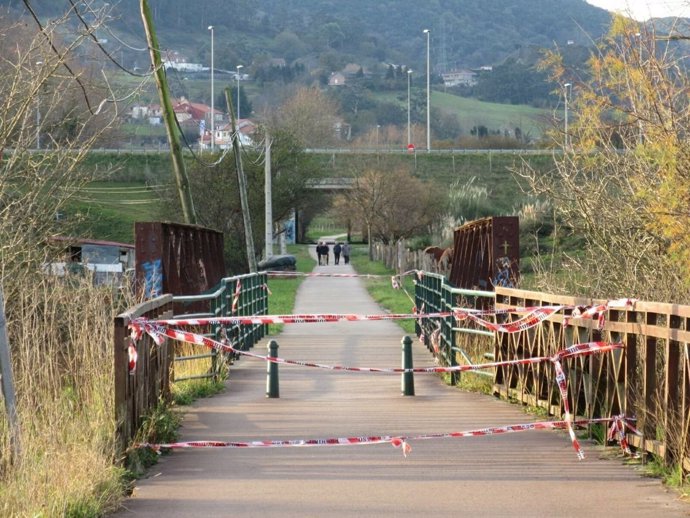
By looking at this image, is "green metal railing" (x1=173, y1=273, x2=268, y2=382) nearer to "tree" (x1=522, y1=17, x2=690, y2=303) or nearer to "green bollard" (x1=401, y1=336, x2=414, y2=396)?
"green bollard" (x1=401, y1=336, x2=414, y2=396)

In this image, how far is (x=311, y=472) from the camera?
9.28 meters

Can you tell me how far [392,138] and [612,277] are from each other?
498 feet

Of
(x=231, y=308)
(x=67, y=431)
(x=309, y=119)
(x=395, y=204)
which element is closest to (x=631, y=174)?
(x=231, y=308)

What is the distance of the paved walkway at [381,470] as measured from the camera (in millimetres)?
8078

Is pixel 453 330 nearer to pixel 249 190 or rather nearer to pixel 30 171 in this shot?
pixel 30 171

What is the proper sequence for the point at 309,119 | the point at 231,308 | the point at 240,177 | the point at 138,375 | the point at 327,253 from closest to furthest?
the point at 138,375 → the point at 231,308 → the point at 240,177 → the point at 327,253 → the point at 309,119

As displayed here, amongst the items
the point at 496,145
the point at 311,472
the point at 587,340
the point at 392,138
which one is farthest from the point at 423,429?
the point at 392,138

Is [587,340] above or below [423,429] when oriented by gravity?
above

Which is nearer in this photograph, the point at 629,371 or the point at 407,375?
the point at 629,371

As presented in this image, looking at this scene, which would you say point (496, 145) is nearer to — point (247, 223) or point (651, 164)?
point (247, 223)

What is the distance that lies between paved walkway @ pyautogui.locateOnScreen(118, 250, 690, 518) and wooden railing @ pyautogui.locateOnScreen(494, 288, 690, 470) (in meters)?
0.34

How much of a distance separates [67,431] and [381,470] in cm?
237

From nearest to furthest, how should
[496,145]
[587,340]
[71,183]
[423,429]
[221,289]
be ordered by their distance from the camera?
[587,340] < [423,429] < [71,183] < [221,289] < [496,145]

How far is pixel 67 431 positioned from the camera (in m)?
9.34
